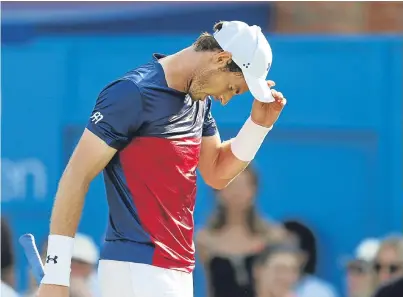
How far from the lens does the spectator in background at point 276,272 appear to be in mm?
7742

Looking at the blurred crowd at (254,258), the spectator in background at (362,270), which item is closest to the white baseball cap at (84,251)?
the blurred crowd at (254,258)

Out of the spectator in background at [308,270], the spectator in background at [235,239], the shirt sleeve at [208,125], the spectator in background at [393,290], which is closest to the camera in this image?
the shirt sleeve at [208,125]

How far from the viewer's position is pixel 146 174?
4297 mm

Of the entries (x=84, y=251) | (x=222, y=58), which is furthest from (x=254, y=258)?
(x=222, y=58)

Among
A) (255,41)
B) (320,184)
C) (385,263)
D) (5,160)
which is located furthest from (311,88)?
(255,41)

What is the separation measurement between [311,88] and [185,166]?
196 inches

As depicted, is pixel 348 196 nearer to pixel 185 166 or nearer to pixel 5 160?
pixel 5 160

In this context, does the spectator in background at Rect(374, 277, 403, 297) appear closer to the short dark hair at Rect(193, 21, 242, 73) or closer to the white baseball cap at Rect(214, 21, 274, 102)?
the white baseball cap at Rect(214, 21, 274, 102)

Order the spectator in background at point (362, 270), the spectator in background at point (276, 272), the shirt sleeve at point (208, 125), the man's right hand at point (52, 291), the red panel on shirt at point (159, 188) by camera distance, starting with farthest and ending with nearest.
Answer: the spectator in background at point (362, 270) < the spectator in background at point (276, 272) < the shirt sleeve at point (208, 125) < the red panel on shirt at point (159, 188) < the man's right hand at point (52, 291)

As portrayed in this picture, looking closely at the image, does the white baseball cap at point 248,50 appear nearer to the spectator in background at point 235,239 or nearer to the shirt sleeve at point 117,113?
the shirt sleeve at point 117,113

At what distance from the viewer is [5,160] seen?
9367 mm

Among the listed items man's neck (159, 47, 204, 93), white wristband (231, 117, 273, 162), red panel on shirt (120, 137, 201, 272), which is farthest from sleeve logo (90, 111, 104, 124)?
white wristband (231, 117, 273, 162)

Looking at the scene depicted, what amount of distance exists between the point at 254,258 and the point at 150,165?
12.7ft

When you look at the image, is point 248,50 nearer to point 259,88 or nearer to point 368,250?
point 259,88
